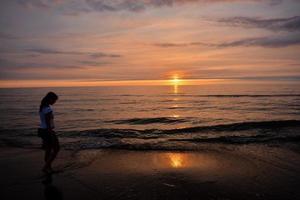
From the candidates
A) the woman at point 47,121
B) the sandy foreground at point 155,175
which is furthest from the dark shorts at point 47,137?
the sandy foreground at point 155,175

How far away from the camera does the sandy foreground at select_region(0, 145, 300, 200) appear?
21.3 feet

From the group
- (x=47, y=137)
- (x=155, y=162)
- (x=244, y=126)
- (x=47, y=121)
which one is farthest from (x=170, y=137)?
(x=47, y=121)

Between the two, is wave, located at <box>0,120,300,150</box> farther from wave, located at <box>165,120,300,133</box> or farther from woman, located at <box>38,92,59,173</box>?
woman, located at <box>38,92,59,173</box>

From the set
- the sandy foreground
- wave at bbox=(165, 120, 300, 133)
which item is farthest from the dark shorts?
wave at bbox=(165, 120, 300, 133)

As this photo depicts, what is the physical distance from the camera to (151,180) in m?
7.44

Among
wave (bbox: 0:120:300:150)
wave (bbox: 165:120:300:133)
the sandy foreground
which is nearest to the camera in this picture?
the sandy foreground

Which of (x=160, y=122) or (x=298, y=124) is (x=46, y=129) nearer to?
(x=160, y=122)

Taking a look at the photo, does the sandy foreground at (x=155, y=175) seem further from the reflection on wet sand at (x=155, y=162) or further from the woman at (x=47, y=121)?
the woman at (x=47, y=121)

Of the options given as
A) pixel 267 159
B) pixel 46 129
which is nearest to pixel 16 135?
pixel 46 129

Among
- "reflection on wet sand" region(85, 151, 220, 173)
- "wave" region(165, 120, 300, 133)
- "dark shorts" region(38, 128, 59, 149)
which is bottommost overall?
"wave" region(165, 120, 300, 133)

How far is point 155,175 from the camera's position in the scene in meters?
7.89

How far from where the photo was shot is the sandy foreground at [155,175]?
6.48 metres

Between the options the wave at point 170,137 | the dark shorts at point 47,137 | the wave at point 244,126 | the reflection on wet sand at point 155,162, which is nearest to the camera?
the dark shorts at point 47,137

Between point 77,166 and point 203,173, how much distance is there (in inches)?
165
